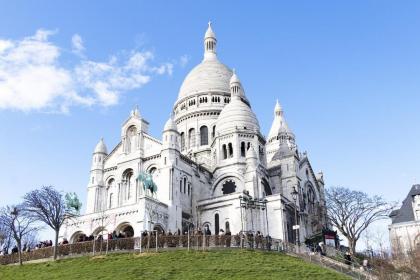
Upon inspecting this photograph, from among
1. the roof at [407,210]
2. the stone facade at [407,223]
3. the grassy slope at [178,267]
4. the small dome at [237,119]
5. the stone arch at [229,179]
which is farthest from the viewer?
the roof at [407,210]

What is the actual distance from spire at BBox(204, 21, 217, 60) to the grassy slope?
55.8 m

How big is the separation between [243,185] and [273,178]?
756 cm

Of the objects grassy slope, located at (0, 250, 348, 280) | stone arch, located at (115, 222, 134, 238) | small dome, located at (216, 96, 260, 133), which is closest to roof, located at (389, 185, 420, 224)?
small dome, located at (216, 96, 260, 133)

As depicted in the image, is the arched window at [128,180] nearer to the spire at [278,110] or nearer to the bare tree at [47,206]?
the bare tree at [47,206]

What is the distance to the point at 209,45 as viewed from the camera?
89.8 metres

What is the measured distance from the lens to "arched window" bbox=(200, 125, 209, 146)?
74.4 meters

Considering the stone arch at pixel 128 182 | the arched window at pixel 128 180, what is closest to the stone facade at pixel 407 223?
the stone arch at pixel 128 182

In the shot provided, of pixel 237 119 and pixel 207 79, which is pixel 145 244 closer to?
pixel 237 119

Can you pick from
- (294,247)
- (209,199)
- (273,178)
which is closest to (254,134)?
(273,178)

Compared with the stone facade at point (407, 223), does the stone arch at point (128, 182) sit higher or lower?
higher

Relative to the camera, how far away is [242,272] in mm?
31078

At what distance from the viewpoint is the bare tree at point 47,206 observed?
4450 cm

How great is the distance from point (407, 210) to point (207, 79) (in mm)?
36455

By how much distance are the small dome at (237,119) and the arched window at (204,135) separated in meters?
8.16
